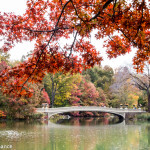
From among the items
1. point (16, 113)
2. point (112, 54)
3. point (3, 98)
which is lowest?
point (16, 113)

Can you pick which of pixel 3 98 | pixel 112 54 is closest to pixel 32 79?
pixel 112 54

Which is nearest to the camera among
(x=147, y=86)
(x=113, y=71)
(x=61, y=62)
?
(x=61, y=62)

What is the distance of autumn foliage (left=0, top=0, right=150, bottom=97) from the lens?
3602 millimetres

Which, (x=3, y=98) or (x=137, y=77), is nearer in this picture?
(x=3, y=98)

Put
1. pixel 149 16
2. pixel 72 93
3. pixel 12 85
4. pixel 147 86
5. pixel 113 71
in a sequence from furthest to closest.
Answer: pixel 113 71, pixel 72 93, pixel 147 86, pixel 12 85, pixel 149 16

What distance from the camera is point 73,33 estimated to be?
4.15 meters

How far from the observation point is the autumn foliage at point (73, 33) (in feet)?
11.8

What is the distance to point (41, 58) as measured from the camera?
448 cm

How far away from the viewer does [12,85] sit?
3.94 meters

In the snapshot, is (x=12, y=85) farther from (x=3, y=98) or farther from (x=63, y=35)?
(x=3, y=98)

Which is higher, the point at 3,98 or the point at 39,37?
the point at 39,37

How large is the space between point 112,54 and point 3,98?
19.9 meters

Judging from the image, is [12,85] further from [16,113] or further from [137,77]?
[137,77]

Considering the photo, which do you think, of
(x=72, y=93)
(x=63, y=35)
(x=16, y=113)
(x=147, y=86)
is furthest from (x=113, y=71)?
(x=63, y=35)
